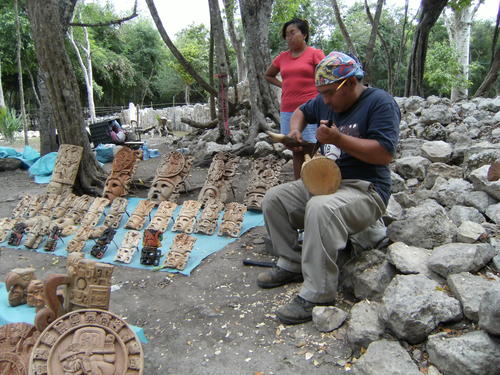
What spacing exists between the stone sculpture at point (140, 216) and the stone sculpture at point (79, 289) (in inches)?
85.2

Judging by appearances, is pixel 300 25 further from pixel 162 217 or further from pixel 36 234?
pixel 36 234

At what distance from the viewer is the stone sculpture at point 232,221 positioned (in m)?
3.93

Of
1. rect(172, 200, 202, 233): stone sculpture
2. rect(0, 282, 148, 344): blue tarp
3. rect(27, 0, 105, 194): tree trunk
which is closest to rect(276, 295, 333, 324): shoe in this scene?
rect(0, 282, 148, 344): blue tarp

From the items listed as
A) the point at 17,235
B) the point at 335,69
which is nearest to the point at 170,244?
the point at 17,235

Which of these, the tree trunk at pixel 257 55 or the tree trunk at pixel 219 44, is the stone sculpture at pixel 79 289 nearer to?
the tree trunk at pixel 257 55

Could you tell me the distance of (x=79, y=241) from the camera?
3.72 m

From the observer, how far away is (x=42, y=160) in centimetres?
722

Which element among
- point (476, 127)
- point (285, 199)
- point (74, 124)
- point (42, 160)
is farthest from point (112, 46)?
point (285, 199)

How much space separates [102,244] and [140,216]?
70 centimetres

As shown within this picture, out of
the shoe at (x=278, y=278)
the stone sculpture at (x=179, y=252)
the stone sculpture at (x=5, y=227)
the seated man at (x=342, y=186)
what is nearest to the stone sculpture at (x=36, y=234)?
the stone sculpture at (x=5, y=227)

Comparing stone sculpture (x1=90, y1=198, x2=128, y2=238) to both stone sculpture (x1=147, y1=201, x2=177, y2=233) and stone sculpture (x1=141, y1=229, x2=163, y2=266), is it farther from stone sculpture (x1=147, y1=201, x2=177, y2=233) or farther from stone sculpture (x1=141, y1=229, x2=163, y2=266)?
stone sculpture (x1=141, y1=229, x2=163, y2=266)

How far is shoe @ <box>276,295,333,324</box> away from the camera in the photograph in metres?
2.37

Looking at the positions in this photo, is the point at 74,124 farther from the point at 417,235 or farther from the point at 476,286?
the point at 476,286

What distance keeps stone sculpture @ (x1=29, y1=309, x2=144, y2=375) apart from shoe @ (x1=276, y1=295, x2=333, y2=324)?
36.3 inches
